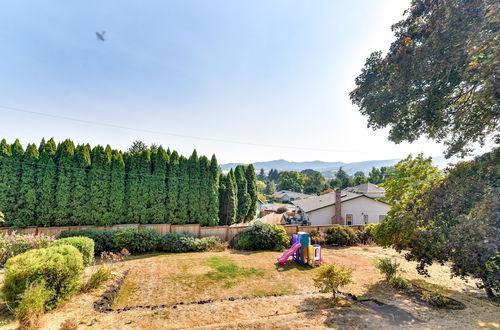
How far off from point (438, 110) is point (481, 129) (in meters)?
2.34

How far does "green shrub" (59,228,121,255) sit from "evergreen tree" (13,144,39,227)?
9.14ft

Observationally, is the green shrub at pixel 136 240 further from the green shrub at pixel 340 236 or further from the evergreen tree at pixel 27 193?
the green shrub at pixel 340 236

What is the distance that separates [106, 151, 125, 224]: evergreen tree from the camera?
13758mm

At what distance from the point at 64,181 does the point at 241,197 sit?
13.2 metres

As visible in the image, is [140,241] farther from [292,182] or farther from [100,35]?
[292,182]

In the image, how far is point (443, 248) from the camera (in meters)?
5.34

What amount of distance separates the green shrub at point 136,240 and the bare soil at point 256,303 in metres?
1.86

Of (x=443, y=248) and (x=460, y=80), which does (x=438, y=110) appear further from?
(x=443, y=248)

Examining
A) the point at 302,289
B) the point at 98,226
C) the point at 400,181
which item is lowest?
the point at 302,289

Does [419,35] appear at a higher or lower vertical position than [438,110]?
higher

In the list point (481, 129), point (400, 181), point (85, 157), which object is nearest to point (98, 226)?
point (85, 157)

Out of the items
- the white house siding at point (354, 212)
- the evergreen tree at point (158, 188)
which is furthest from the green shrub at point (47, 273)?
the white house siding at point (354, 212)

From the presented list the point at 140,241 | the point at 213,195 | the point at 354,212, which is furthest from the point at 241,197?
the point at 354,212

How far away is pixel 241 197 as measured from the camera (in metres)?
20.4
